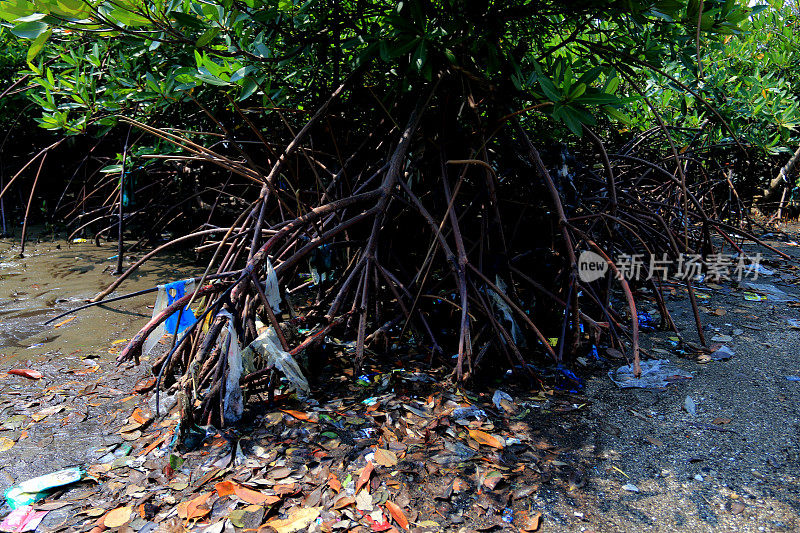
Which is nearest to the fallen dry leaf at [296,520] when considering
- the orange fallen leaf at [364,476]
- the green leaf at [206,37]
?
the orange fallen leaf at [364,476]

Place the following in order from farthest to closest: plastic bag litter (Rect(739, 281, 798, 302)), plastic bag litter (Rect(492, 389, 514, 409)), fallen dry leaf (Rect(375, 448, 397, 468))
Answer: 1. plastic bag litter (Rect(739, 281, 798, 302))
2. plastic bag litter (Rect(492, 389, 514, 409))
3. fallen dry leaf (Rect(375, 448, 397, 468))

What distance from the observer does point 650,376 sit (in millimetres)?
2195

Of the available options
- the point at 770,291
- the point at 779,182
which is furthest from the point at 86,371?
the point at 779,182

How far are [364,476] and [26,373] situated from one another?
5.39ft

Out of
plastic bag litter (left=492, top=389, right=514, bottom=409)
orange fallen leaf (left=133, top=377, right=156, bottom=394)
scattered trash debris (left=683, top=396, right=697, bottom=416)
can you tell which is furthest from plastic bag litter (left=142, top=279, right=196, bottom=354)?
scattered trash debris (left=683, top=396, right=697, bottom=416)

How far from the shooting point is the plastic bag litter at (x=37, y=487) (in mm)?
1479

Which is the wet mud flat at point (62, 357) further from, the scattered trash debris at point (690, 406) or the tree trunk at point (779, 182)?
the tree trunk at point (779, 182)

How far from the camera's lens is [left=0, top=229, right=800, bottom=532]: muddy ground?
143cm

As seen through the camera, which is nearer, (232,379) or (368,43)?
(232,379)

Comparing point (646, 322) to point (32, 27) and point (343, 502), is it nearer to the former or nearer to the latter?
point (343, 502)

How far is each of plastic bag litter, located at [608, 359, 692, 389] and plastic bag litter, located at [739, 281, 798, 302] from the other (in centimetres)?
148

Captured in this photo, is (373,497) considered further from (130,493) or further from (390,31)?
(390,31)

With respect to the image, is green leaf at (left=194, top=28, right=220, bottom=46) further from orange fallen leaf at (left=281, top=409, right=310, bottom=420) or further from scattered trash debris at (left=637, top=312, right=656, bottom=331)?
scattered trash debris at (left=637, top=312, right=656, bottom=331)

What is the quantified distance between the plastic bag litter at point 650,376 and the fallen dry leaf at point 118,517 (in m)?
1.82
